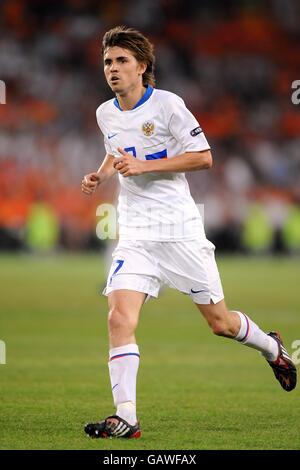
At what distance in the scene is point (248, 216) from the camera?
89.1 ft

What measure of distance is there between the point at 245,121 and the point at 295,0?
3854mm

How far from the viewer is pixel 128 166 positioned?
223 inches

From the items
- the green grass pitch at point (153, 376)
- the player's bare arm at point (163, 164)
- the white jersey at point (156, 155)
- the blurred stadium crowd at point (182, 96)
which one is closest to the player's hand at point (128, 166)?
the player's bare arm at point (163, 164)

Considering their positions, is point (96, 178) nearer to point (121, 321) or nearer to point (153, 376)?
point (121, 321)

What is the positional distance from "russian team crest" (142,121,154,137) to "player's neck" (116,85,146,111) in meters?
0.16

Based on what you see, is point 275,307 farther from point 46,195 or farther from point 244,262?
point 46,195

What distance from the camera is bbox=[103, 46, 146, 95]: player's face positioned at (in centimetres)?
594

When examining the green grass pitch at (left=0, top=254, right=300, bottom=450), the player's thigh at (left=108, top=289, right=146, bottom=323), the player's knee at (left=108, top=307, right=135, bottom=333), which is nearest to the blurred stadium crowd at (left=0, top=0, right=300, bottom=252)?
the green grass pitch at (left=0, top=254, right=300, bottom=450)

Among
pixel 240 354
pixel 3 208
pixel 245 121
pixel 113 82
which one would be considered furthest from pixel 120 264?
Result: pixel 245 121

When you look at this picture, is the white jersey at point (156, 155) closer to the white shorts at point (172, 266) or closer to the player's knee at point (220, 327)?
the white shorts at point (172, 266)

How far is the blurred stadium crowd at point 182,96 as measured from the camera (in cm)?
2686

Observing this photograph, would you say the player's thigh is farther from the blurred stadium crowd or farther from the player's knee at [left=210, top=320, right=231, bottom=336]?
the blurred stadium crowd

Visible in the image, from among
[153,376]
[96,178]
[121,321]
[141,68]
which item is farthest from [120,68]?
[153,376]

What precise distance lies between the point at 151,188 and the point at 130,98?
1.77 feet
